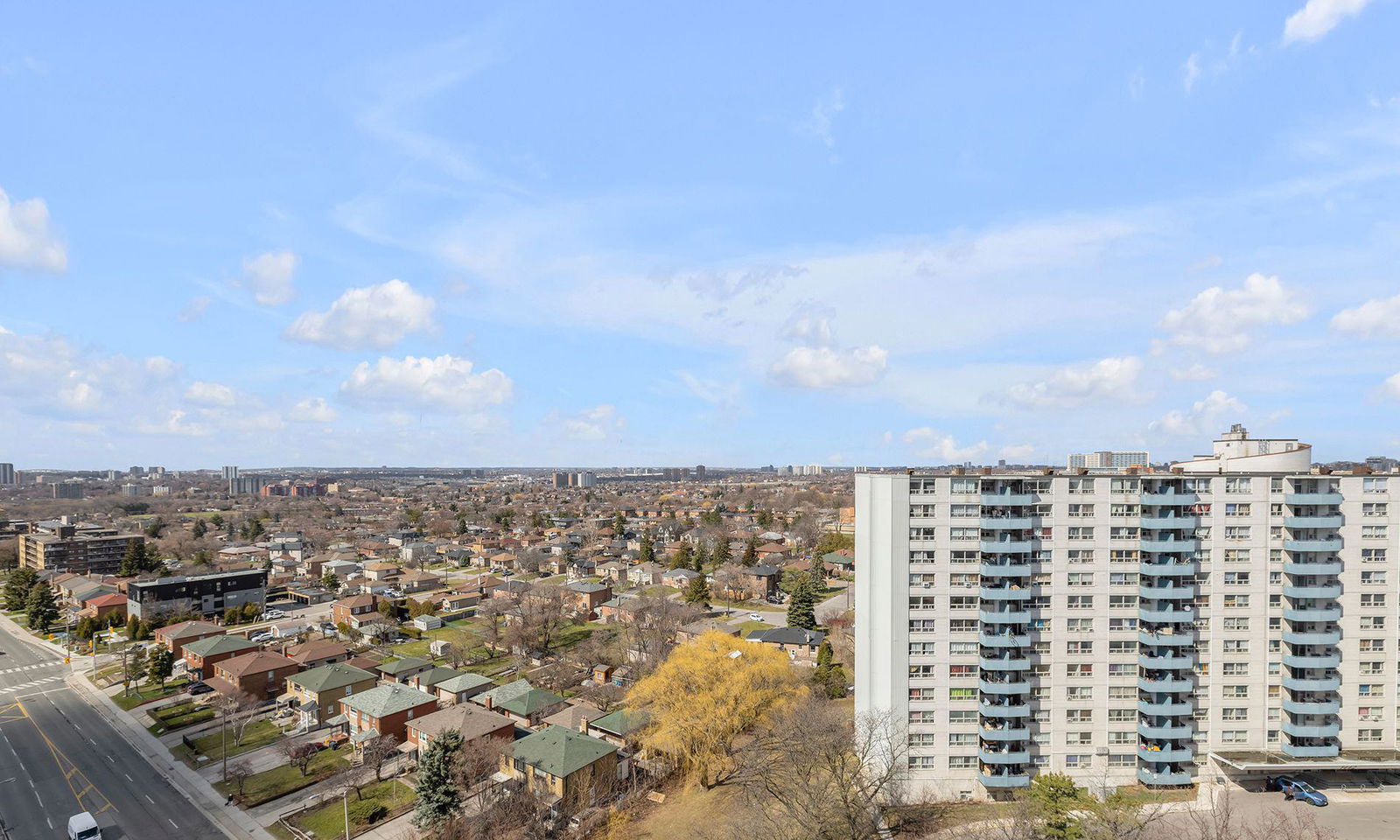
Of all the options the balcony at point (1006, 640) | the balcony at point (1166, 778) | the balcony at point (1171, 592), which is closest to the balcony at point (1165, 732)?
the balcony at point (1166, 778)

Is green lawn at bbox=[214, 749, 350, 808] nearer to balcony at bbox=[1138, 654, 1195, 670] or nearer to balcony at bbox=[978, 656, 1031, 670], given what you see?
balcony at bbox=[978, 656, 1031, 670]

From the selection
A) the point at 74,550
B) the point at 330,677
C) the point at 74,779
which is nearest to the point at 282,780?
the point at 330,677

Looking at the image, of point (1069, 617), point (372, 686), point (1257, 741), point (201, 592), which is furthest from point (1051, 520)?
point (201, 592)

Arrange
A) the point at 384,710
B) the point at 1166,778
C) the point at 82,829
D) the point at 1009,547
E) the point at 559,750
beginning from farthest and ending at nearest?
the point at 384,710
the point at 559,750
the point at 1009,547
the point at 1166,778
the point at 82,829

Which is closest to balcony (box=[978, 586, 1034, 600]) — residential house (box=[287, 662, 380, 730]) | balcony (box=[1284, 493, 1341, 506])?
balcony (box=[1284, 493, 1341, 506])

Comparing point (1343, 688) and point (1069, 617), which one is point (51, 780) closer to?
point (1069, 617)

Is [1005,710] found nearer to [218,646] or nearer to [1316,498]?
[1316,498]
